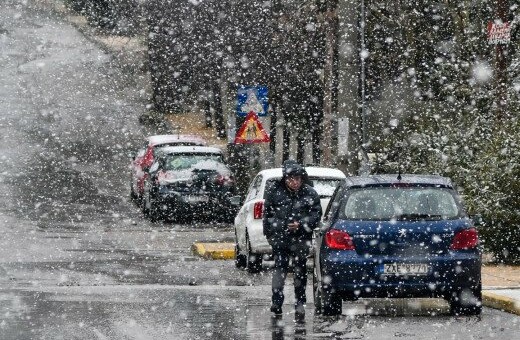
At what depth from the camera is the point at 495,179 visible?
774 inches

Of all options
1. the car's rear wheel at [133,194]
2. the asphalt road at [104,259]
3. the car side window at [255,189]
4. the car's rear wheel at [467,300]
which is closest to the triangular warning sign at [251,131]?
the asphalt road at [104,259]

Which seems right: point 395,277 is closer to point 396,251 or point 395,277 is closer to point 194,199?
point 396,251

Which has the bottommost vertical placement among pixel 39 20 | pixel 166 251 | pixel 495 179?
pixel 166 251

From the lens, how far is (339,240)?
45.9 feet

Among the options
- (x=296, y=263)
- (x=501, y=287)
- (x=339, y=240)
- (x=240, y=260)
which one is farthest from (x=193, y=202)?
(x=339, y=240)

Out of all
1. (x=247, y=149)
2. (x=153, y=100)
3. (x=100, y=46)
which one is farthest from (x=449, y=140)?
(x=100, y=46)

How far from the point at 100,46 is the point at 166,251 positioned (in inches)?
1649

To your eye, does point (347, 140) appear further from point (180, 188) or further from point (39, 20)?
point (39, 20)

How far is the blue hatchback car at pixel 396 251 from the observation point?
45.5 ft

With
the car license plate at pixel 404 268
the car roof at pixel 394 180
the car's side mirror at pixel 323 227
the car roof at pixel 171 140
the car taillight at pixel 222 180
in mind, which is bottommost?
the car taillight at pixel 222 180

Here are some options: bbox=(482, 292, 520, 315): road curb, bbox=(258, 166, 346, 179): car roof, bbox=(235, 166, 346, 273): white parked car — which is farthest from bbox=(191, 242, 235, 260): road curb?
bbox=(482, 292, 520, 315): road curb

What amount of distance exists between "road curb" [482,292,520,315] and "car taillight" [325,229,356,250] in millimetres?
1899

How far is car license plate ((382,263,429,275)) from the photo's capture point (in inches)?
546

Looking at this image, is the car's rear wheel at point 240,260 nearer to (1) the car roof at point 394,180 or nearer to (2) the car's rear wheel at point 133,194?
(1) the car roof at point 394,180
